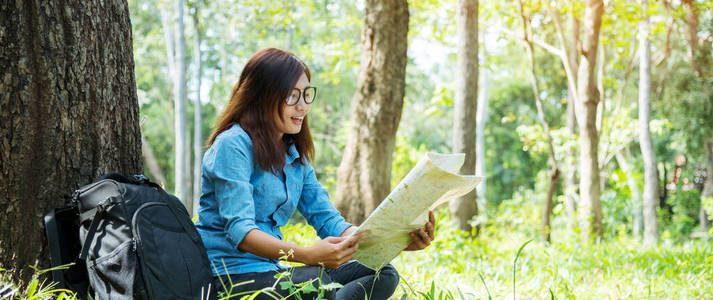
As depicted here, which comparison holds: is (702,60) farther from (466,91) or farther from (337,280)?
(337,280)

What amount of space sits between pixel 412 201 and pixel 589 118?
272 inches

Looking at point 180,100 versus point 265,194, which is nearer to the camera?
point 265,194

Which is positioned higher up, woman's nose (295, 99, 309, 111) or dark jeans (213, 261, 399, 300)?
woman's nose (295, 99, 309, 111)

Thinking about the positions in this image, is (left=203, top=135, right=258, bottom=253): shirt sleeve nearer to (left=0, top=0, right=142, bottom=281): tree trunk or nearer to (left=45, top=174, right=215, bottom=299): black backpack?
(left=45, top=174, right=215, bottom=299): black backpack

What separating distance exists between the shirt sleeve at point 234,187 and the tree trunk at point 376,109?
294 cm

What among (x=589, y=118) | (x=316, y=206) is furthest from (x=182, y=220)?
(x=589, y=118)

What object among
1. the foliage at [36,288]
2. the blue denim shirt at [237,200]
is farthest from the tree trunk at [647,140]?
the foliage at [36,288]

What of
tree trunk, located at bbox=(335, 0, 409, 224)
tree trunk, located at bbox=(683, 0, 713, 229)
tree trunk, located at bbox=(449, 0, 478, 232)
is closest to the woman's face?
tree trunk, located at bbox=(335, 0, 409, 224)

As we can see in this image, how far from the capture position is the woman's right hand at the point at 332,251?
2084mm

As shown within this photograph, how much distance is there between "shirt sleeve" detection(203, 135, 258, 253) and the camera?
2.12 meters

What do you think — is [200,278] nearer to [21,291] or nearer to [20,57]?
[21,291]

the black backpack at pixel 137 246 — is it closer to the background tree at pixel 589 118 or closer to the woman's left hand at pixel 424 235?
the woman's left hand at pixel 424 235

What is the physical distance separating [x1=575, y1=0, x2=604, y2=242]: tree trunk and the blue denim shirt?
6.37 metres

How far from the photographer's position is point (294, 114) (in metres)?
2.48
